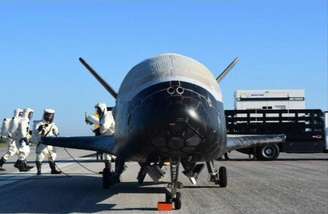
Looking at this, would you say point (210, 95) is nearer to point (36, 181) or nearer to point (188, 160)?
point (188, 160)

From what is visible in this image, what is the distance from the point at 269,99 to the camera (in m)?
36.3

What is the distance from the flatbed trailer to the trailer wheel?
0.43 meters

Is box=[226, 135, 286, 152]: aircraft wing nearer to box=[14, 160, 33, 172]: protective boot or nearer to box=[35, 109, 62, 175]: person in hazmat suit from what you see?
box=[35, 109, 62, 175]: person in hazmat suit

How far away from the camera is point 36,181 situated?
1709 cm

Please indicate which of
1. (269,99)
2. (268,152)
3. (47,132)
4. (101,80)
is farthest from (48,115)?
(269,99)

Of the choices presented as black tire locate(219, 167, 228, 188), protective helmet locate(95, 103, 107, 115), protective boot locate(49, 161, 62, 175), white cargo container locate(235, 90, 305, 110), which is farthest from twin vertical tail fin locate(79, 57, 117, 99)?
white cargo container locate(235, 90, 305, 110)

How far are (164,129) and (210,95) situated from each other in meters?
1.49

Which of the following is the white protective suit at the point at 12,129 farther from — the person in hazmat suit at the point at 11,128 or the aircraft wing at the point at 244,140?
the aircraft wing at the point at 244,140

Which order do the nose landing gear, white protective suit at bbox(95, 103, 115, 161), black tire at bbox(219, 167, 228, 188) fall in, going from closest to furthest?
the nose landing gear < black tire at bbox(219, 167, 228, 188) < white protective suit at bbox(95, 103, 115, 161)

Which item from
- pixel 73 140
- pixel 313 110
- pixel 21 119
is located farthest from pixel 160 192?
pixel 313 110

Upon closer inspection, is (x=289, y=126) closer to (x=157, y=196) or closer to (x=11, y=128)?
(x=11, y=128)

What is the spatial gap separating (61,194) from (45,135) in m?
7.09

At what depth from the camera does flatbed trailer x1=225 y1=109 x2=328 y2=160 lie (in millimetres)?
31547

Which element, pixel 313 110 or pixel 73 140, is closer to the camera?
pixel 73 140
